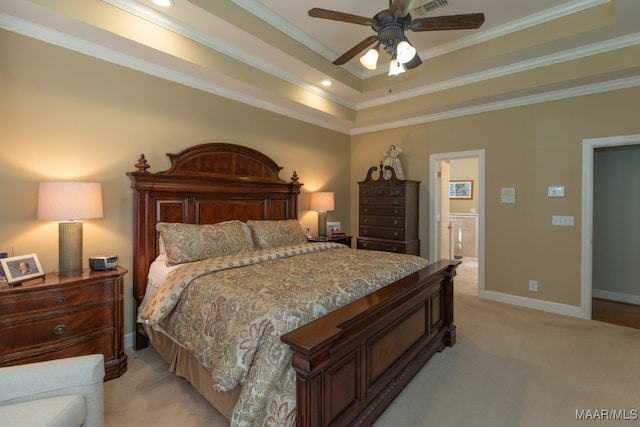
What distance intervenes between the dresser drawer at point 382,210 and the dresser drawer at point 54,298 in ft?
11.8

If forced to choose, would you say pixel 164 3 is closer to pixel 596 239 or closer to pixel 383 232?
pixel 383 232

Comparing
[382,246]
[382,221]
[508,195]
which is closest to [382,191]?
[382,221]

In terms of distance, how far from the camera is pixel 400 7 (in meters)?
2.07

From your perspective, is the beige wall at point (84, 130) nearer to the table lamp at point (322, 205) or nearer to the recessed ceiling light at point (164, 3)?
the recessed ceiling light at point (164, 3)

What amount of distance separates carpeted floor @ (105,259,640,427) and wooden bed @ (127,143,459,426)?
15 centimetres

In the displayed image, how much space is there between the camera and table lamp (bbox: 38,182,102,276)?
219 centimetres

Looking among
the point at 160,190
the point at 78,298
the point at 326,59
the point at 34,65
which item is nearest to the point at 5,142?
the point at 34,65

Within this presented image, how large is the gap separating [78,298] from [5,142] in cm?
132

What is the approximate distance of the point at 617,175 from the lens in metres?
4.21

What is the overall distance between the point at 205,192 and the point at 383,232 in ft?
9.00

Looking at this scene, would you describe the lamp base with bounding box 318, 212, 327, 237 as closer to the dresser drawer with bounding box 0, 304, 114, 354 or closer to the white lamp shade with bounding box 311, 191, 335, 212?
the white lamp shade with bounding box 311, 191, 335, 212

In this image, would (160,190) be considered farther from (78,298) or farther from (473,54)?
(473,54)

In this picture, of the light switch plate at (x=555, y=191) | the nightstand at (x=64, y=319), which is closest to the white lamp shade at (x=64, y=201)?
the nightstand at (x=64, y=319)

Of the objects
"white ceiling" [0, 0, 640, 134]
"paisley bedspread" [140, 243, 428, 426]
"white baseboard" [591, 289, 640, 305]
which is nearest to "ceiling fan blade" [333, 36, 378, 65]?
"white ceiling" [0, 0, 640, 134]
